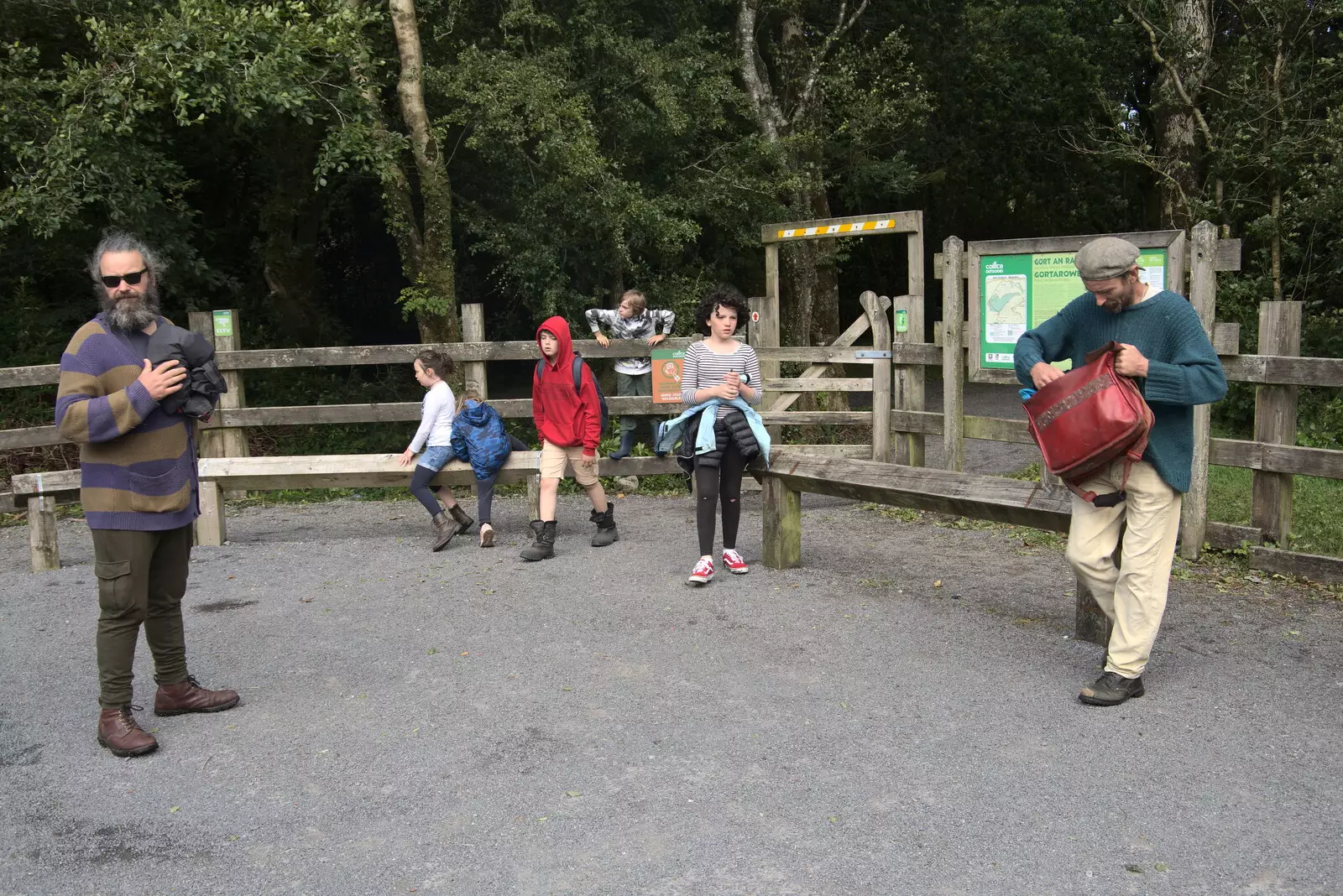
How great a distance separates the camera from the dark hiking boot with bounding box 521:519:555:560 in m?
8.03

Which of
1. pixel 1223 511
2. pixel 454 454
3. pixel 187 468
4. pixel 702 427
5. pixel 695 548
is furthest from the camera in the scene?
pixel 1223 511

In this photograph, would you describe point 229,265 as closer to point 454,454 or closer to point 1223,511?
point 454,454

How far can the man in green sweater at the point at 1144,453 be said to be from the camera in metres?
4.83

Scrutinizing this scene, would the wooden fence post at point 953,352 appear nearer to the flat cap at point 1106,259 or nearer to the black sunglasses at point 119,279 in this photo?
the flat cap at point 1106,259

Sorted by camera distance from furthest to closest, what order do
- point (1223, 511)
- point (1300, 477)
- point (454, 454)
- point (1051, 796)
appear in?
point (1300, 477) → point (1223, 511) → point (454, 454) → point (1051, 796)

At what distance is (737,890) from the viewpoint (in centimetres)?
355

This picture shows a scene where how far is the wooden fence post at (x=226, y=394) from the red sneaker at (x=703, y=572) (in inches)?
202

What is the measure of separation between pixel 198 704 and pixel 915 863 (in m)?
3.14

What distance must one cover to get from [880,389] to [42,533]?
6.22m

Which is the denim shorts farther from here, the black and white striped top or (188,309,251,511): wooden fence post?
(188,309,251,511): wooden fence post

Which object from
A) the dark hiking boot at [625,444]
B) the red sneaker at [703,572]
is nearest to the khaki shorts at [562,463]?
the red sneaker at [703,572]

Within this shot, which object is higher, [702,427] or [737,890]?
[702,427]

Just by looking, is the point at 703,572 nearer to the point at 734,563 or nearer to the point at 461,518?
the point at 734,563

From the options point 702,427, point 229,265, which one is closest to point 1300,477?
point 702,427
